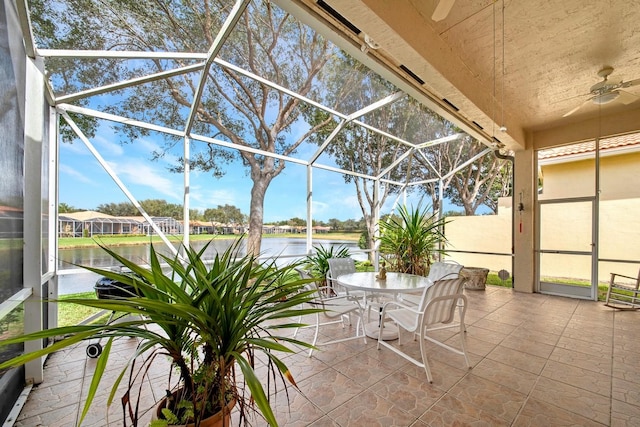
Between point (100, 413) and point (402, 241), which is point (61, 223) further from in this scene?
point (402, 241)

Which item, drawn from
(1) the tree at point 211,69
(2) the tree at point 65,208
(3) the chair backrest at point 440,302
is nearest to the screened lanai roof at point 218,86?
(1) the tree at point 211,69

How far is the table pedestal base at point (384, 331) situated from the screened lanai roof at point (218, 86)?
127 inches

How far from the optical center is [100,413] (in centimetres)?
204

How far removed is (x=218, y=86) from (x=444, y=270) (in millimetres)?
4567

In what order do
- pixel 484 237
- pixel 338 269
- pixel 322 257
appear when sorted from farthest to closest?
1. pixel 484 237
2. pixel 322 257
3. pixel 338 269

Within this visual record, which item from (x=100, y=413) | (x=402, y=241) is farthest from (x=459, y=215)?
(x=100, y=413)

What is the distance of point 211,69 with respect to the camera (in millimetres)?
3746

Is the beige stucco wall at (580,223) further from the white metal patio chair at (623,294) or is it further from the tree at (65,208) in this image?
the tree at (65,208)

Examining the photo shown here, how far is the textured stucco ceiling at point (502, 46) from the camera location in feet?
8.41

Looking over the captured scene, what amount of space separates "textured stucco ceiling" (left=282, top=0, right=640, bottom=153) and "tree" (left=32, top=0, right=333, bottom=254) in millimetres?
1278

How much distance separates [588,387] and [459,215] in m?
5.67

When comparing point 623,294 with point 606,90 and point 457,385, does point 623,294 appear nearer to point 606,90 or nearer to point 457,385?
point 606,90

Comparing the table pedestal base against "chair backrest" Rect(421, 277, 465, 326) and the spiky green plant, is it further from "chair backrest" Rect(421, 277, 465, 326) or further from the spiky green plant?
the spiky green plant

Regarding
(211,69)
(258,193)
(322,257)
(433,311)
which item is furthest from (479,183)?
(211,69)
